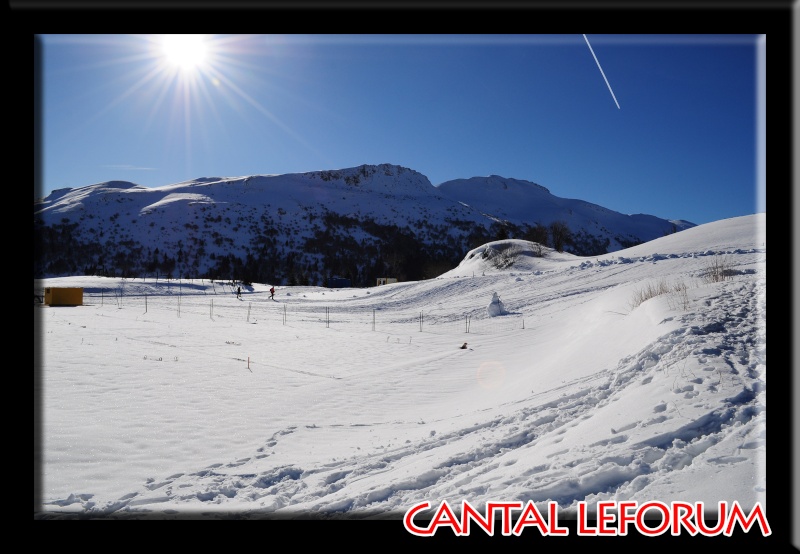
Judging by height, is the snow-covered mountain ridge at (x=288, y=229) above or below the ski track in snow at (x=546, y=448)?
above

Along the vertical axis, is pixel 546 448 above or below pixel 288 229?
below

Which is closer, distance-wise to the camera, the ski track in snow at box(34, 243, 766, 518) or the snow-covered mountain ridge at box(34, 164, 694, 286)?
the ski track in snow at box(34, 243, 766, 518)

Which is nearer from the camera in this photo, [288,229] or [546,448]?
[546,448]

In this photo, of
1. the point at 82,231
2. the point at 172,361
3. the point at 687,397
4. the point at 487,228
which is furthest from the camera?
the point at 487,228

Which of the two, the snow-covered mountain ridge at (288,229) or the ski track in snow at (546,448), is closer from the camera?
the ski track in snow at (546,448)

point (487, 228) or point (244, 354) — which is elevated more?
point (487, 228)

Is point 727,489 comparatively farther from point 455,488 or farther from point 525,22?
point 525,22

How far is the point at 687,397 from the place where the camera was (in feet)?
14.1

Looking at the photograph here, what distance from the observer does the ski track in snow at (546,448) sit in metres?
3.38

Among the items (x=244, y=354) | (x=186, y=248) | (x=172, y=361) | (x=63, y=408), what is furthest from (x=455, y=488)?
(x=186, y=248)

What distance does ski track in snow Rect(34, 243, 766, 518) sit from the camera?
3.38m

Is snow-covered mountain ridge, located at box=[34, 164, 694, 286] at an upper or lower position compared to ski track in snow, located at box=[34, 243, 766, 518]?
upper

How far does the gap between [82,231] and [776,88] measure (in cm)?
12638

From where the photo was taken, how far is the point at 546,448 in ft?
14.8
